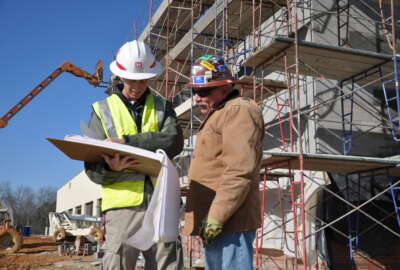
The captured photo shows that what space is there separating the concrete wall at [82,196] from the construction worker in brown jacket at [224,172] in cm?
2608

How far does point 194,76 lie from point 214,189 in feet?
2.16

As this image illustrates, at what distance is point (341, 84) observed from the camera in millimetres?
9867

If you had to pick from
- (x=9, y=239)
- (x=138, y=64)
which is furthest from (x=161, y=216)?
(x=9, y=239)

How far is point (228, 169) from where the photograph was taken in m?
2.25

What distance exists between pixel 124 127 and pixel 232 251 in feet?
3.38

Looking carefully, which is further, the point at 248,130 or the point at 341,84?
the point at 341,84

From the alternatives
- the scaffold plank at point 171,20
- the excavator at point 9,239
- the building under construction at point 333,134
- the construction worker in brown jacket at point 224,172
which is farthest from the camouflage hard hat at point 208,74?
the excavator at point 9,239

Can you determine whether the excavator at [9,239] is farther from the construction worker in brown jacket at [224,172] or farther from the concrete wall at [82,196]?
the construction worker in brown jacket at [224,172]

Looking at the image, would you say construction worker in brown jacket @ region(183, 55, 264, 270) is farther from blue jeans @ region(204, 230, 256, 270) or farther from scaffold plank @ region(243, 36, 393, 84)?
scaffold plank @ region(243, 36, 393, 84)

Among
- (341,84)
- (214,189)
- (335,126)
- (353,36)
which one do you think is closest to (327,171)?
(335,126)

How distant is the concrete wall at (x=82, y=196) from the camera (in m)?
30.1

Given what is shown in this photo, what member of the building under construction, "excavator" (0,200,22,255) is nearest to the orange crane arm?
"excavator" (0,200,22,255)

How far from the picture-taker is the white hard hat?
2766 millimetres

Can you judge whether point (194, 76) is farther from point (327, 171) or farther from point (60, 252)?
point (60, 252)
